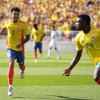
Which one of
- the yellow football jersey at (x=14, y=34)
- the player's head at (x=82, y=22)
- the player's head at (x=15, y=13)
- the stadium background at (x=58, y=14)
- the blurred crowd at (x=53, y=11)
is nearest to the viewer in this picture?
the player's head at (x=82, y=22)

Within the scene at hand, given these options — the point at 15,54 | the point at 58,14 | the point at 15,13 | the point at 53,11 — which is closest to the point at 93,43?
the point at 15,13

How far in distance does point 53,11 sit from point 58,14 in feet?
3.08

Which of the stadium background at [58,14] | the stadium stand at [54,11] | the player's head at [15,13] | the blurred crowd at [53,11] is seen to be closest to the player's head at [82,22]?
the player's head at [15,13]

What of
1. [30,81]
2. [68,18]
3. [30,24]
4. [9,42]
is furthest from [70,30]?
[9,42]

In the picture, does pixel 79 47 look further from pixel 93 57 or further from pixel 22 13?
pixel 22 13

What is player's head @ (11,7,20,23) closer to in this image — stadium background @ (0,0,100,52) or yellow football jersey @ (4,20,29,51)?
yellow football jersey @ (4,20,29,51)

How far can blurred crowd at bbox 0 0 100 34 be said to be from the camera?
29703 millimetres

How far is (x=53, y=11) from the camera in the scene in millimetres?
31969

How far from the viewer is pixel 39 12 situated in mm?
32156

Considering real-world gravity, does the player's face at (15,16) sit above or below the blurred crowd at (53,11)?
above

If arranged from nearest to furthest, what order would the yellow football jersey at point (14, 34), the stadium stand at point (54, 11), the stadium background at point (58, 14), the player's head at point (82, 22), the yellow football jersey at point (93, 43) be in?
the player's head at point (82, 22) < the yellow football jersey at point (93, 43) < the yellow football jersey at point (14, 34) < the stadium background at point (58, 14) < the stadium stand at point (54, 11)

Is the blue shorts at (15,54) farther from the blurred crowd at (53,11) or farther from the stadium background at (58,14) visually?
the blurred crowd at (53,11)

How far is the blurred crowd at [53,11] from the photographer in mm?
29703

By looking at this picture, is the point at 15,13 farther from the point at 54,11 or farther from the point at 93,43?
the point at 54,11
